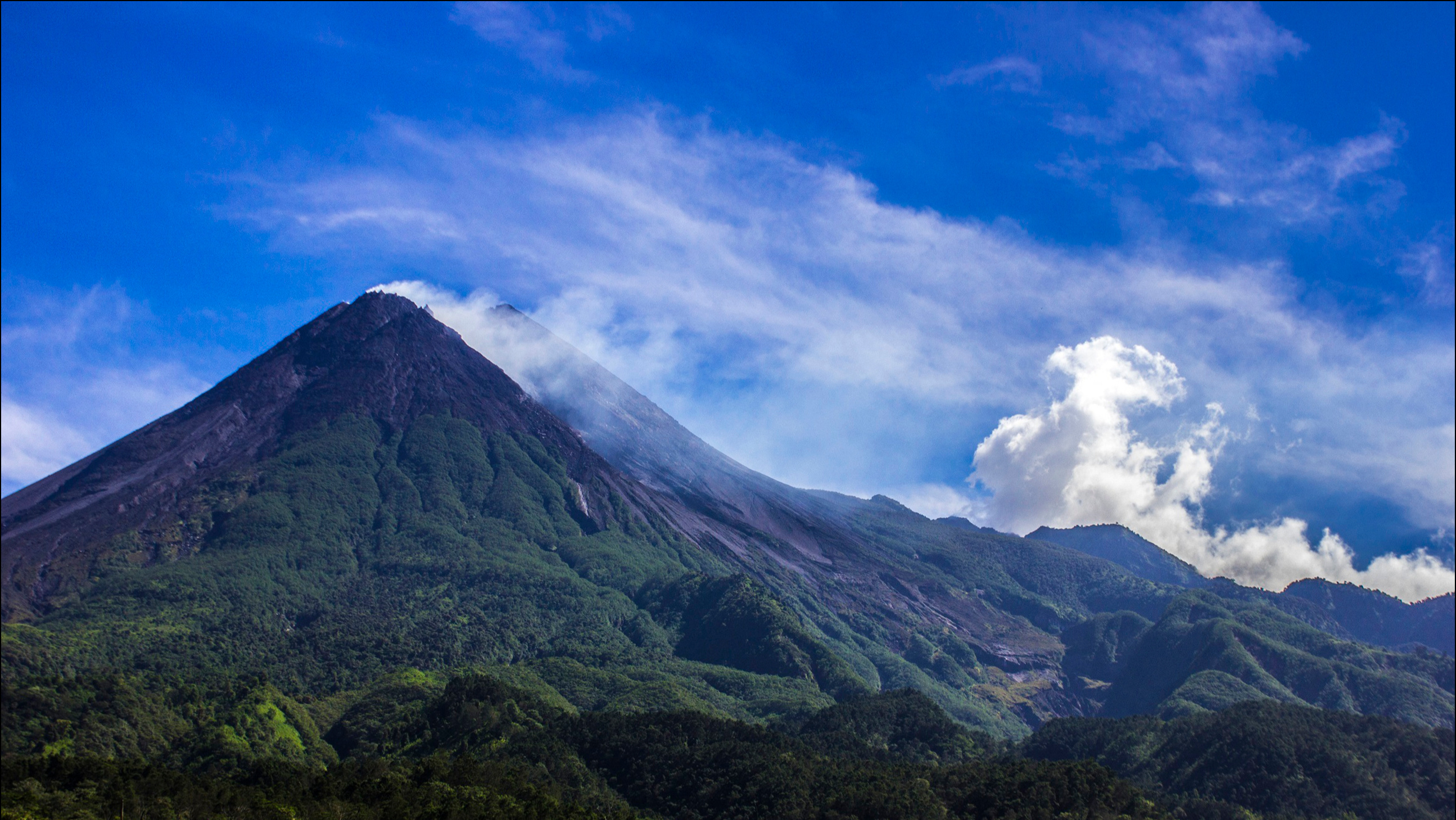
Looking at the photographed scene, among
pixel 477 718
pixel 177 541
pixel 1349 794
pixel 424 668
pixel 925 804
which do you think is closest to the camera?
pixel 925 804

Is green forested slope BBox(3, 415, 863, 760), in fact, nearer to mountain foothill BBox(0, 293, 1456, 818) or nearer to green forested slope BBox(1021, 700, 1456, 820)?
mountain foothill BBox(0, 293, 1456, 818)

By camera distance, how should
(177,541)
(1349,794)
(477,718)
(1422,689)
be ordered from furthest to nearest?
1. (1422,689)
2. (177,541)
3. (1349,794)
4. (477,718)

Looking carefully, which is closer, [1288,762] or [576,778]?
[576,778]

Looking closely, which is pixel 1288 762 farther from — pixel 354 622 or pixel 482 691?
pixel 354 622

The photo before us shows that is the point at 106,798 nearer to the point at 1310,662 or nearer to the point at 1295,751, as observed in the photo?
the point at 1295,751

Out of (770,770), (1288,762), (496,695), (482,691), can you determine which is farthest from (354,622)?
(1288,762)

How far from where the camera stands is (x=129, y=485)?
569 feet

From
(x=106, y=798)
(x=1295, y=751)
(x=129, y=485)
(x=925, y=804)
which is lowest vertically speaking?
(x=106, y=798)

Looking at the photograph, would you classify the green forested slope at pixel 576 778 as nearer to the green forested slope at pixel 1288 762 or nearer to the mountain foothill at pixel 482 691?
the mountain foothill at pixel 482 691

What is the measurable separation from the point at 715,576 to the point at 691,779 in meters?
107

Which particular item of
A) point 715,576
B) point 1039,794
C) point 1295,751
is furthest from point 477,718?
point 715,576

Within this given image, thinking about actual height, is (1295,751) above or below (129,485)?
below

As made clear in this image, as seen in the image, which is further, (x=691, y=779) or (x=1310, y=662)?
(x=1310, y=662)

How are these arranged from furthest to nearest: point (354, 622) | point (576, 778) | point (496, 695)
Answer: point (354, 622)
point (496, 695)
point (576, 778)
